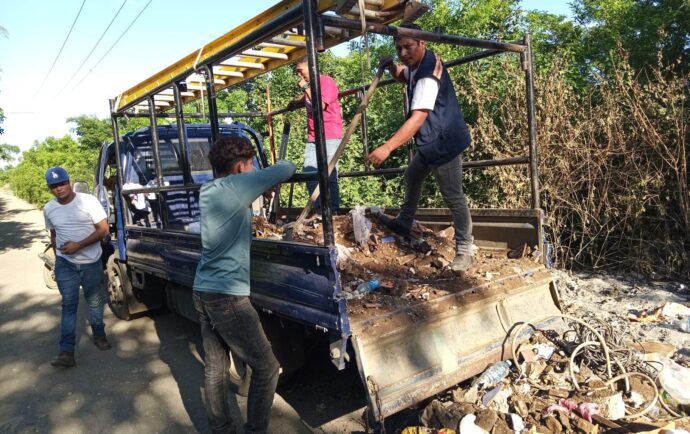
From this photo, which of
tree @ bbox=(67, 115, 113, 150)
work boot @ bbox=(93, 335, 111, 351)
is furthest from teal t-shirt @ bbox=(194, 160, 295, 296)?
tree @ bbox=(67, 115, 113, 150)

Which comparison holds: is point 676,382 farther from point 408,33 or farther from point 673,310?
point 408,33

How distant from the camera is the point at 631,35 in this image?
25.3ft

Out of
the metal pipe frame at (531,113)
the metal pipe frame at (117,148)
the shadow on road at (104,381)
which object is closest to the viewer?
the shadow on road at (104,381)

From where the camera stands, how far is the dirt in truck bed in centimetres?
290

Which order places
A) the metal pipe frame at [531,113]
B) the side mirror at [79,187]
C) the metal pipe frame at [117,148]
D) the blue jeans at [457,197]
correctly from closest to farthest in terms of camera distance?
1. the blue jeans at [457,197]
2. the metal pipe frame at [531,113]
3. the side mirror at [79,187]
4. the metal pipe frame at [117,148]

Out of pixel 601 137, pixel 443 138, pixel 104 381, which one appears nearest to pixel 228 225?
pixel 443 138

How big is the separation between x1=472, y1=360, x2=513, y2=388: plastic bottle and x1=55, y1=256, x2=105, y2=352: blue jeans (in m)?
3.84

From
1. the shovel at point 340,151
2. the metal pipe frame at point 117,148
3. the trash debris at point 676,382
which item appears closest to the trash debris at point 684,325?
the trash debris at point 676,382

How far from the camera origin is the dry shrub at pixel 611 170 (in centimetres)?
505

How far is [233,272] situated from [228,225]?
0.26 m

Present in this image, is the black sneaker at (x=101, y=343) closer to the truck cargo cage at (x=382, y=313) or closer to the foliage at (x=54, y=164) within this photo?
the truck cargo cage at (x=382, y=313)

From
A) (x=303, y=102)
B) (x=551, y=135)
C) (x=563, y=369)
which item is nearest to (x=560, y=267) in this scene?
(x=551, y=135)

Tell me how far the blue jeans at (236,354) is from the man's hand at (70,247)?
2.53 meters

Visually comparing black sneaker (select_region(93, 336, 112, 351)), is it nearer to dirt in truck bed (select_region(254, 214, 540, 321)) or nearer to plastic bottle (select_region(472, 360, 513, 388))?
dirt in truck bed (select_region(254, 214, 540, 321))
